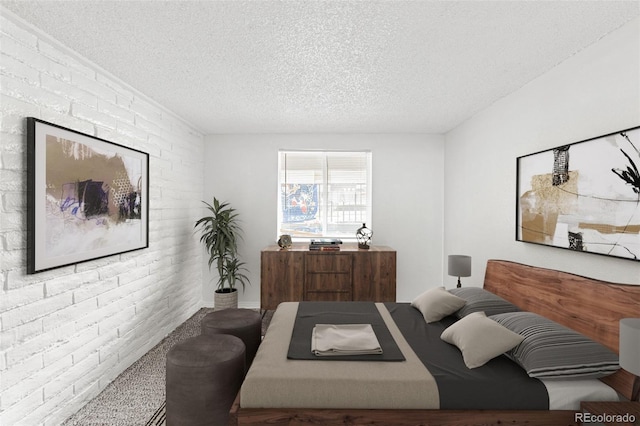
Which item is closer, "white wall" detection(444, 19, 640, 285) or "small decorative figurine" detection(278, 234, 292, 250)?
"white wall" detection(444, 19, 640, 285)

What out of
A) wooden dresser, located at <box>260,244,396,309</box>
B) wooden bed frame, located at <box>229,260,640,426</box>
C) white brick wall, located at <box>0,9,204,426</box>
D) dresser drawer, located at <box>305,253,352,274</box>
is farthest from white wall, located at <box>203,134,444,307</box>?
wooden bed frame, located at <box>229,260,640,426</box>

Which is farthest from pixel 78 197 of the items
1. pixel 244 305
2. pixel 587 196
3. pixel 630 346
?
pixel 587 196

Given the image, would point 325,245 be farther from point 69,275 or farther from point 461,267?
point 69,275

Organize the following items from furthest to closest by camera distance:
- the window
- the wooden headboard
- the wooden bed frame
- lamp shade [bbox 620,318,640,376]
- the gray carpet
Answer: the window < the gray carpet < the wooden headboard < the wooden bed frame < lamp shade [bbox 620,318,640,376]

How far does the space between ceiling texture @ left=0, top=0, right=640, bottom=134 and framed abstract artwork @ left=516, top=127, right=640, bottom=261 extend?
0.74 m

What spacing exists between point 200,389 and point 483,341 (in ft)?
5.72

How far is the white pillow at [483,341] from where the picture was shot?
6.46 feet

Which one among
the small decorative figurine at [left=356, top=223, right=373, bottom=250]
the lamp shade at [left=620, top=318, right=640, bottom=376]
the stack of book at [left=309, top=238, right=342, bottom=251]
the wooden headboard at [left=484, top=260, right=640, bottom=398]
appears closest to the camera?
the lamp shade at [left=620, top=318, right=640, bottom=376]

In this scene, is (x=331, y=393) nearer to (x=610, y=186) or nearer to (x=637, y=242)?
(x=637, y=242)

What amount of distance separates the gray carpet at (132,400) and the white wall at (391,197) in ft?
6.60

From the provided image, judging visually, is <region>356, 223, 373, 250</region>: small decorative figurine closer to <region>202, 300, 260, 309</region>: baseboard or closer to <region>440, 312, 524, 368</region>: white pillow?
<region>202, 300, 260, 309</region>: baseboard

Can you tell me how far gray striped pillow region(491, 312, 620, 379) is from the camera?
5.98ft

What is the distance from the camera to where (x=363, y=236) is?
4.84 m

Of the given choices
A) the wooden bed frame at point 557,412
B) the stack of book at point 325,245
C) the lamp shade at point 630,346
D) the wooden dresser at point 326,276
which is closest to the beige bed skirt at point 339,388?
the wooden bed frame at point 557,412
